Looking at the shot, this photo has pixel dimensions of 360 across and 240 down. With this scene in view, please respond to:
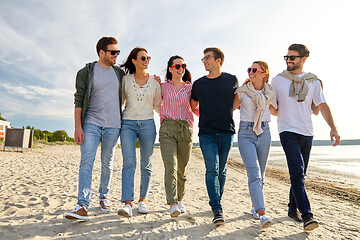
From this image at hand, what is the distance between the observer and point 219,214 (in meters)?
3.40

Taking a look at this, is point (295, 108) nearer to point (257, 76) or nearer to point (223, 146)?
point (257, 76)

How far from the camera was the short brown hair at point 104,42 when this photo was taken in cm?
380

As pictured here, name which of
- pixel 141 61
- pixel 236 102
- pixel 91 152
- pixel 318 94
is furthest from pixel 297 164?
pixel 91 152

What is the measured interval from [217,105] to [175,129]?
26.9 inches

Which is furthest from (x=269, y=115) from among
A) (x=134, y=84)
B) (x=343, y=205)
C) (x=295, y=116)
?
(x=343, y=205)

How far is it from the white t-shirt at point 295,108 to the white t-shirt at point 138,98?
183 cm

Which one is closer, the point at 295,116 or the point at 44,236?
the point at 44,236

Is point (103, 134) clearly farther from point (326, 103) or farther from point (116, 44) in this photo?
point (326, 103)

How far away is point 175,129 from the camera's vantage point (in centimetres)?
371

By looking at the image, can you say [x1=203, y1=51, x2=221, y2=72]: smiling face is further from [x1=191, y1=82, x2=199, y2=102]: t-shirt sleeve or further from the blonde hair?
the blonde hair

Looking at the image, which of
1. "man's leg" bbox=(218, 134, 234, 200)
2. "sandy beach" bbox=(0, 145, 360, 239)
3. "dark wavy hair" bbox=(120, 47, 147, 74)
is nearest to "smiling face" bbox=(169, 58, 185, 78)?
"dark wavy hair" bbox=(120, 47, 147, 74)

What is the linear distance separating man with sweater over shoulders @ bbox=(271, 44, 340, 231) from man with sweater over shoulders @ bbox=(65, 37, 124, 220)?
2.34 meters

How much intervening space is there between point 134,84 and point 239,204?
3206 millimetres

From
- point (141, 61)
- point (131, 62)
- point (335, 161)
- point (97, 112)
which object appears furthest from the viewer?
point (335, 161)
